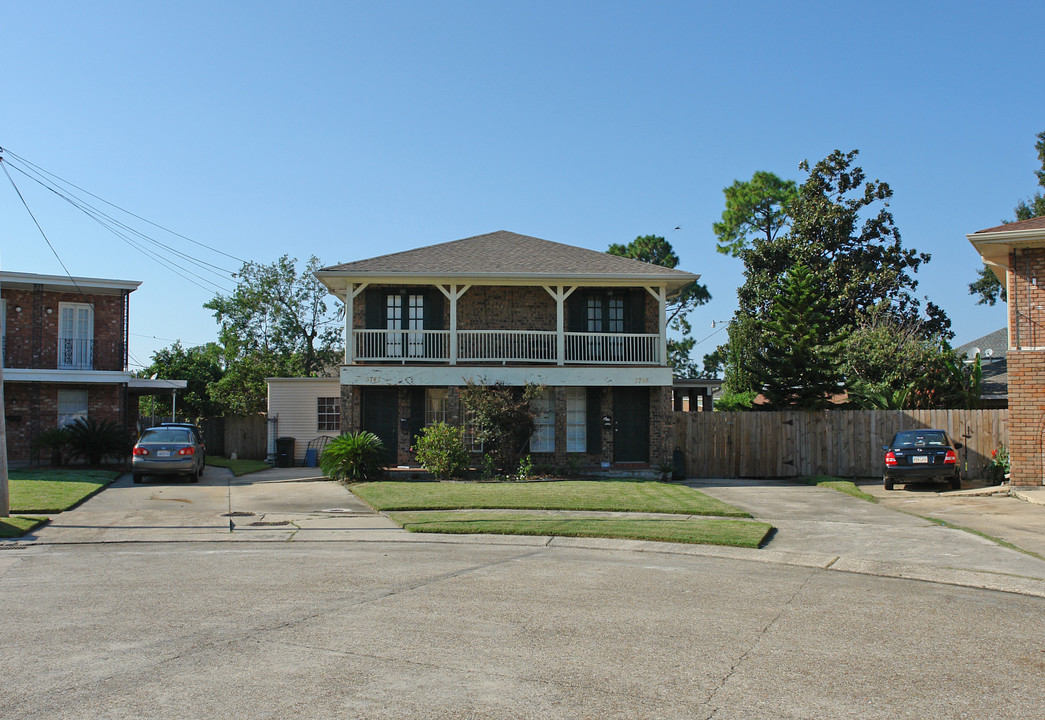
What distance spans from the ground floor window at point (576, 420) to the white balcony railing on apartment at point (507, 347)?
36.0 inches

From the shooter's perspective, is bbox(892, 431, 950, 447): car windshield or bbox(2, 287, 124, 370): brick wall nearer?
bbox(892, 431, 950, 447): car windshield

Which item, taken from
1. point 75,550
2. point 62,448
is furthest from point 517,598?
point 62,448

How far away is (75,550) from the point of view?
36.4 ft

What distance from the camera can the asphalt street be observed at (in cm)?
521

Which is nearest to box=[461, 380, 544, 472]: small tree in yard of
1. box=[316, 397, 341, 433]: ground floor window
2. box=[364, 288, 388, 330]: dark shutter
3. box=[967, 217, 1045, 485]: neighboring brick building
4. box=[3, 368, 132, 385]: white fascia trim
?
box=[364, 288, 388, 330]: dark shutter

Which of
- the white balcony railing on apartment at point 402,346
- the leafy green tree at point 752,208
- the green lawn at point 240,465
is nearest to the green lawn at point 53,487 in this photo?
the green lawn at point 240,465

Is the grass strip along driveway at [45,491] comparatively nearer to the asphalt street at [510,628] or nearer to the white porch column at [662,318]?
the asphalt street at [510,628]

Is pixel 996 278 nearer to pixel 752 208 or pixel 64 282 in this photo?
pixel 752 208

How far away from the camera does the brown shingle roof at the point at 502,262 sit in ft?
74.7

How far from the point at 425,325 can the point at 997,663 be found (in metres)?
19.3

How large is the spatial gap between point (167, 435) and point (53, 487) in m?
3.63

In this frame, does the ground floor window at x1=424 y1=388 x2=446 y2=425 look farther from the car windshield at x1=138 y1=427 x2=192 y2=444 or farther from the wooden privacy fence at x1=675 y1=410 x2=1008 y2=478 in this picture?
the wooden privacy fence at x1=675 y1=410 x2=1008 y2=478

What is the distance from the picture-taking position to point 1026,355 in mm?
18172

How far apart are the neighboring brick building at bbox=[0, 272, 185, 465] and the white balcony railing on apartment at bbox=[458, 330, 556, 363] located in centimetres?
1063
